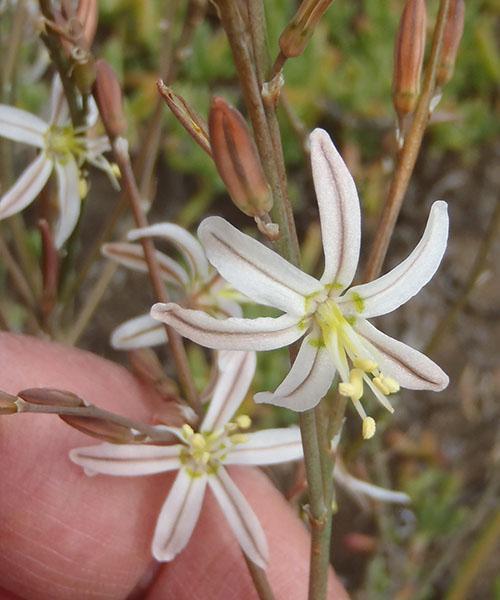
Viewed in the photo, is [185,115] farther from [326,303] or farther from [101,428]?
[101,428]

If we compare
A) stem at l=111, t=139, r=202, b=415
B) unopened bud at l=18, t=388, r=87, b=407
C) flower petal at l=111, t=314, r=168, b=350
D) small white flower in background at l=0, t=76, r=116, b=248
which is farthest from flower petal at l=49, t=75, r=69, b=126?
unopened bud at l=18, t=388, r=87, b=407

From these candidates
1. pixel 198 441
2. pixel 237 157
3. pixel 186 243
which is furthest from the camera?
pixel 186 243

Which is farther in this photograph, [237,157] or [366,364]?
[366,364]

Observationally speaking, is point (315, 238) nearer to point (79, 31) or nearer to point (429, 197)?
point (429, 197)

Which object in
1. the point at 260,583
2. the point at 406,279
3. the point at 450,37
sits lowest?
the point at 260,583

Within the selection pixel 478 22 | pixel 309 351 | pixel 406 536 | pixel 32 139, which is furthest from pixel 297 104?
pixel 309 351

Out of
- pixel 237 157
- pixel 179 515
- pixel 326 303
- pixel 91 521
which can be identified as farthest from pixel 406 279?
pixel 91 521

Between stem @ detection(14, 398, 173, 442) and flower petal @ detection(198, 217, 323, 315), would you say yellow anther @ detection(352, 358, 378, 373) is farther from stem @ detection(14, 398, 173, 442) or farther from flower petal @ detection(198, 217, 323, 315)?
stem @ detection(14, 398, 173, 442)

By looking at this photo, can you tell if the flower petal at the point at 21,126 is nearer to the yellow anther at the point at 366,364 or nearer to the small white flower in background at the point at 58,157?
the small white flower in background at the point at 58,157
